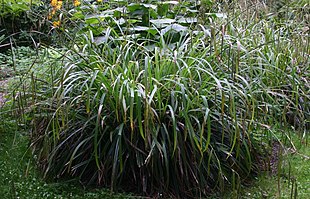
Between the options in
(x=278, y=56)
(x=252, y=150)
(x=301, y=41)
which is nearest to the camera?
(x=252, y=150)

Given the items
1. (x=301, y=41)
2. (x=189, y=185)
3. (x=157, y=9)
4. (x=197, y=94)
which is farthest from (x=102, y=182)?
(x=301, y=41)

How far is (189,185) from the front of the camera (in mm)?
3133

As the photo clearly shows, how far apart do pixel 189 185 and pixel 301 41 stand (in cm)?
219

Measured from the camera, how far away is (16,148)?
379 cm

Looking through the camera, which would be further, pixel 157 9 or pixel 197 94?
pixel 157 9

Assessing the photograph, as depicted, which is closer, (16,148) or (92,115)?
(92,115)

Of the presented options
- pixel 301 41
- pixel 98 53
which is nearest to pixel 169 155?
pixel 98 53

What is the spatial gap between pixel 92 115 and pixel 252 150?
1.20 meters

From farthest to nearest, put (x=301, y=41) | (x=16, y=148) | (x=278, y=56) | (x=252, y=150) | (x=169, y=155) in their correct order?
1. (x=301, y=41)
2. (x=278, y=56)
3. (x=16, y=148)
4. (x=252, y=150)
5. (x=169, y=155)

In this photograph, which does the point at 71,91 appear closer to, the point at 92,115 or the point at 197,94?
the point at 92,115

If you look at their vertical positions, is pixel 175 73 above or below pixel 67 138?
above

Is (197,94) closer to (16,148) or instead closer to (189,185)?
(189,185)

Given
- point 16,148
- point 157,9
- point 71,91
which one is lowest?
point 16,148

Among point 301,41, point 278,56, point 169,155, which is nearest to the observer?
point 169,155
